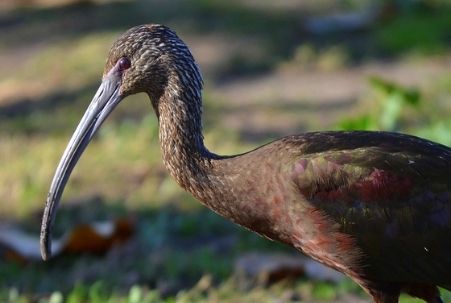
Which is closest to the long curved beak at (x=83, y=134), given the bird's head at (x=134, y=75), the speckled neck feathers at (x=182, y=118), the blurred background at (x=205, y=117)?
the bird's head at (x=134, y=75)

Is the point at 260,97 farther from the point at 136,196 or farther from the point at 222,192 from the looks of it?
the point at 222,192

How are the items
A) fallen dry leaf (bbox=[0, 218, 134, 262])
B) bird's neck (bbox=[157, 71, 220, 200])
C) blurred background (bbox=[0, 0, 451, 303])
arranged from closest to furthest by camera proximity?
1. bird's neck (bbox=[157, 71, 220, 200])
2. blurred background (bbox=[0, 0, 451, 303])
3. fallen dry leaf (bbox=[0, 218, 134, 262])

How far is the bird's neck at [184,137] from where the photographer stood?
587 centimetres

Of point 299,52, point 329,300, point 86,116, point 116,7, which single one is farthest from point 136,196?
point 116,7

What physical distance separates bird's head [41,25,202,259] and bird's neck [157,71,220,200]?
0.02 metres

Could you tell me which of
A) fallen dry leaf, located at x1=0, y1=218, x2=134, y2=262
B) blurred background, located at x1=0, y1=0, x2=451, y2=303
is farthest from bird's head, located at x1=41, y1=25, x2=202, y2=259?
fallen dry leaf, located at x1=0, y1=218, x2=134, y2=262

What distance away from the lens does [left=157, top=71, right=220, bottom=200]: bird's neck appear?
231 inches

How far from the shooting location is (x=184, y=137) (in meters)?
5.90

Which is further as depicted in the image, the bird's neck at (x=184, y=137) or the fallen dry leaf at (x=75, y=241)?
the fallen dry leaf at (x=75, y=241)

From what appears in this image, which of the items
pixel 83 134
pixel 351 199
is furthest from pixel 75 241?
pixel 351 199

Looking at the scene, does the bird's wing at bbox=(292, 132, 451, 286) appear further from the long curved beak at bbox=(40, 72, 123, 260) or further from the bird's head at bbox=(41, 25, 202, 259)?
the long curved beak at bbox=(40, 72, 123, 260)

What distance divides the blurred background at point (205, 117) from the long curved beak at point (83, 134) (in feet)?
2.81

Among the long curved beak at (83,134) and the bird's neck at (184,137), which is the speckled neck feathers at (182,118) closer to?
the bird's neck at (184,137)

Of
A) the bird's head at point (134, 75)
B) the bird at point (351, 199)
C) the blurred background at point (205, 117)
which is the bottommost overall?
the blurred background at point (205, 117)
